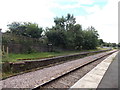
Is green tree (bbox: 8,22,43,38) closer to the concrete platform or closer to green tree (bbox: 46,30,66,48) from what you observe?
green tree (bbox: 46,30,66,48)

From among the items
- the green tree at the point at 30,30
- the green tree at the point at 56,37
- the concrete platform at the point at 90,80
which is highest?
the green tree at the point at 30,30

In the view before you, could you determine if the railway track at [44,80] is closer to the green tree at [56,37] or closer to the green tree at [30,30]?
the green tree at [56,37]

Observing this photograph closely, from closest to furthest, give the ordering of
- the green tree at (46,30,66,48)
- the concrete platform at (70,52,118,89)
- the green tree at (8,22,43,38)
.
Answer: the concrete platform at (70,52,118,89) < the green tree at (46,30,66,48) < the green tree at (8,22,43,38)

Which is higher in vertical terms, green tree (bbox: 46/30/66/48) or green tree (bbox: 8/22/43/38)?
green tree (bbox: 8/22/43/38)

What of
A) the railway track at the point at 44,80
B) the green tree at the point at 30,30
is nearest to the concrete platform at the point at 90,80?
the railway track at the point at 44,80

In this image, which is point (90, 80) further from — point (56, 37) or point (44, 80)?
point (56, 37)

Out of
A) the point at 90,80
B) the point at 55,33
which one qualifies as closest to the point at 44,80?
the point at 90,80

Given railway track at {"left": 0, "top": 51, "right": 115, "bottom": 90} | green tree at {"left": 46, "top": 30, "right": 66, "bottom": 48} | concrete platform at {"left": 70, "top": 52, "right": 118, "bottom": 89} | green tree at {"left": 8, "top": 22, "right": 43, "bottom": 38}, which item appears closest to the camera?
concrete platform at {"left": 70, "top": 52, "right": 118, "bottom": 89}

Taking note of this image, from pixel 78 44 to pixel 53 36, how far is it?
1391cm

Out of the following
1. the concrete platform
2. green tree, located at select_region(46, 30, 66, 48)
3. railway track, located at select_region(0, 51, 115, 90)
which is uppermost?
green tree, located at select_region(46, 30, 66, 48)

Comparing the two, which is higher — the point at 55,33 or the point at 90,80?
the point at 55,33

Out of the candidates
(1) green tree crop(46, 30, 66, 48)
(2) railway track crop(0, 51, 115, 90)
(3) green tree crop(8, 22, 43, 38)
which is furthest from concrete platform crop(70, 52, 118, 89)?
(3) green tree crop(8, 22, 43, 38)

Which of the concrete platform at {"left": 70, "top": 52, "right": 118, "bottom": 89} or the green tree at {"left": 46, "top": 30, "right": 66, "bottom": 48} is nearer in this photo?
the concrete platform at {"left": 70, "top": 52, "right": 118, "bottom": 89}

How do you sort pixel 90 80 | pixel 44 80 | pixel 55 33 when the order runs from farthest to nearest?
pixel 55 33, pixel 44 80, pixel 90 80
